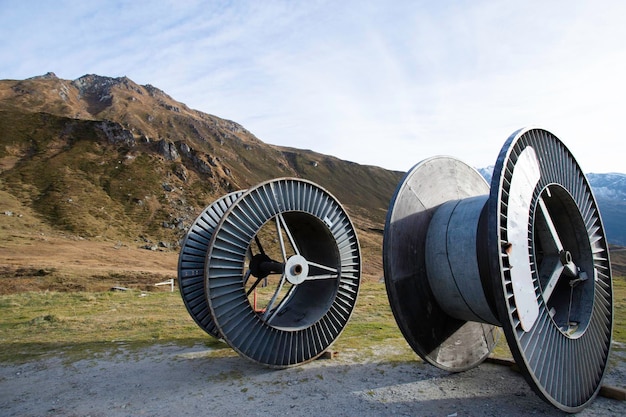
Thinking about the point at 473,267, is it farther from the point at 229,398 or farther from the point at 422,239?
the point at 229,398

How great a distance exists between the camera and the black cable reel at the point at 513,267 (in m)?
6.57

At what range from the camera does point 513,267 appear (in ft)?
21.0

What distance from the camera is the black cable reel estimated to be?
21.6 feet

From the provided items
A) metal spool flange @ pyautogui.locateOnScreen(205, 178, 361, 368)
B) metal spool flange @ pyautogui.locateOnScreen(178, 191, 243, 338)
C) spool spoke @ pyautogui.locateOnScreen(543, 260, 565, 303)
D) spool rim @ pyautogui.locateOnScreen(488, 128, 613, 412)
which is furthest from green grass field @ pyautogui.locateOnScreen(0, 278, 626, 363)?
spool spoke @ pyautogui.locateOnScreen(543, 260, 565, 303)

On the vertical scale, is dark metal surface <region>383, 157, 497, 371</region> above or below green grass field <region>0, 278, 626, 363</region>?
above

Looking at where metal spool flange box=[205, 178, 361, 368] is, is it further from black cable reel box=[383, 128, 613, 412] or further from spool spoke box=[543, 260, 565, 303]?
spool spoke box=[543, 260, 565, 303]

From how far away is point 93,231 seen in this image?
59125mm

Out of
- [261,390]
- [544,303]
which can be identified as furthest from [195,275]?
[544,303]

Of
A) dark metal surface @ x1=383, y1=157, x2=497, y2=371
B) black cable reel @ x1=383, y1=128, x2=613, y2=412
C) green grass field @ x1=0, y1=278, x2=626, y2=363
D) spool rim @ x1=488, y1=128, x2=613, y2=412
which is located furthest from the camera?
green grass field @ x1=0, y1=278, x2=626, y2=363

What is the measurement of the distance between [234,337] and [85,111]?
598 ft

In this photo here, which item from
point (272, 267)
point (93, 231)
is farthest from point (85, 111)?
point (272, 267)

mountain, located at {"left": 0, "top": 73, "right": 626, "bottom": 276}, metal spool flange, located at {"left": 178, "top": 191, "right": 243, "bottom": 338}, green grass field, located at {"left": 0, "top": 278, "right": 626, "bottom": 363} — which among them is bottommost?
green grass field, located at {"left": 0, "top": 278, "right": 626, "bottom": 363}

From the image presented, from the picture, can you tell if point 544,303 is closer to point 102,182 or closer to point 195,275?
point 195,275

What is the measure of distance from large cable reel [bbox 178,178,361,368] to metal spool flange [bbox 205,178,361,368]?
0.08ft
